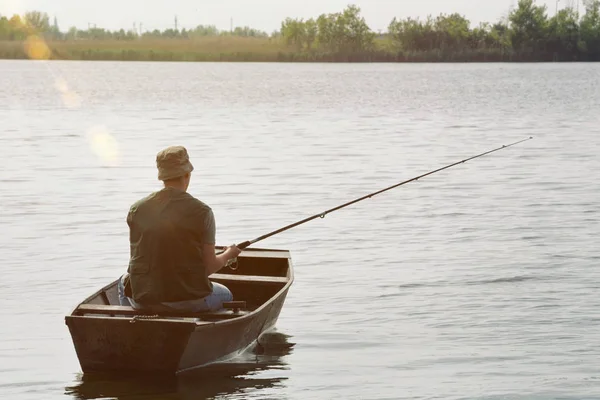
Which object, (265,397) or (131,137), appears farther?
(131,137)

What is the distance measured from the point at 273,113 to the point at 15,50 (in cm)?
13692

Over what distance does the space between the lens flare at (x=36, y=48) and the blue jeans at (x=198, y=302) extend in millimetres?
172192

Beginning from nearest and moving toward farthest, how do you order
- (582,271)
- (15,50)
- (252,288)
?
(252,288) < (582,271) < (15,50)

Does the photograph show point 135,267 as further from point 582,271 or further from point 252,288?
point 582,271

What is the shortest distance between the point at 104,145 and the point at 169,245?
22890mm

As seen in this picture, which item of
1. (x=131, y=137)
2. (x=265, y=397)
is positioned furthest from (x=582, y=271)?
(x=131, y=137)

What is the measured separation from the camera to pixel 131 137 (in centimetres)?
3409

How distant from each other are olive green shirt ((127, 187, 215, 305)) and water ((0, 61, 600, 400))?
29.0 inches

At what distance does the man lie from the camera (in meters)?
8.05

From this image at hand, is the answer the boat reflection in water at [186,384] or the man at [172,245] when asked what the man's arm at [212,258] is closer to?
the man at [172,245]

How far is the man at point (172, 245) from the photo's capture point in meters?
8.05

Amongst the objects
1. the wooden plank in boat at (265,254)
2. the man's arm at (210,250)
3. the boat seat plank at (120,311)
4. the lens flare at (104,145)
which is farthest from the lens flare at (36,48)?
the man's arm at (210,250)

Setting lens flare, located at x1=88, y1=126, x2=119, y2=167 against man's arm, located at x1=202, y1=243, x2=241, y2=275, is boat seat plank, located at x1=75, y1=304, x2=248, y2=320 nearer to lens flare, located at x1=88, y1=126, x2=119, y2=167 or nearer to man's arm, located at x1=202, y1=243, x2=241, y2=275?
man's arm, located at x1=202, y1=243, x2=241, y2=275

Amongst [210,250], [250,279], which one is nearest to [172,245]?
[210,250]
